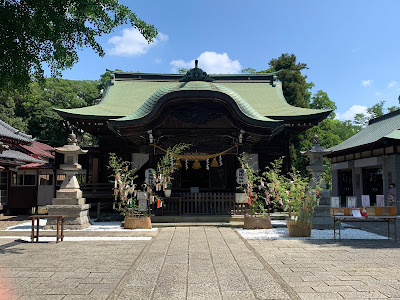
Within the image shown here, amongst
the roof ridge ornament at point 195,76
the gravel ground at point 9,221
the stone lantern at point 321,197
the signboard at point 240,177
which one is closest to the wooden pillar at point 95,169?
the gravel ground at point 9,221

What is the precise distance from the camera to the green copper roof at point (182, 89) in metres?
11.7

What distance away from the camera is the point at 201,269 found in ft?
18.3

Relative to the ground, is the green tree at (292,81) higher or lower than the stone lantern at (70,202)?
higher

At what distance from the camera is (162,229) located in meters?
10.5

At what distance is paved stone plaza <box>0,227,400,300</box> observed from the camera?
14.5 ft

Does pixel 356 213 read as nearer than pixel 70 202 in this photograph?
Yes

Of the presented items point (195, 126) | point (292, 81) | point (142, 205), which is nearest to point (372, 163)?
point (292, 81)

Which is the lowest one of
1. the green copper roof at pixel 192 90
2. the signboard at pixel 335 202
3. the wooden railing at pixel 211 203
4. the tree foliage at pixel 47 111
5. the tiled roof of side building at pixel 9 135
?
the wooden railing at pixel 211 203

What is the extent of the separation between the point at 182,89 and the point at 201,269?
7035mm

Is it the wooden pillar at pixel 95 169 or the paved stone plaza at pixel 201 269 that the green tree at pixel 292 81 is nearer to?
the wooden pillar at pixel 95 169

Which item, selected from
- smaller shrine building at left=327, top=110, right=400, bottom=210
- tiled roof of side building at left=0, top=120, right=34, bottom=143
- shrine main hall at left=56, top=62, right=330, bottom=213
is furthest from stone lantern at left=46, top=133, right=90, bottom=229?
smaller shrine building at left=327, top=110, right=400, bottom=210

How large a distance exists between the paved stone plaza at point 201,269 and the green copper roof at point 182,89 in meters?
5.19

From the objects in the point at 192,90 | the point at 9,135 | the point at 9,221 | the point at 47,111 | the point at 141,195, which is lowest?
the point at 9,221

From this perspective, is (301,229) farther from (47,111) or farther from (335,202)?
(47,111)
